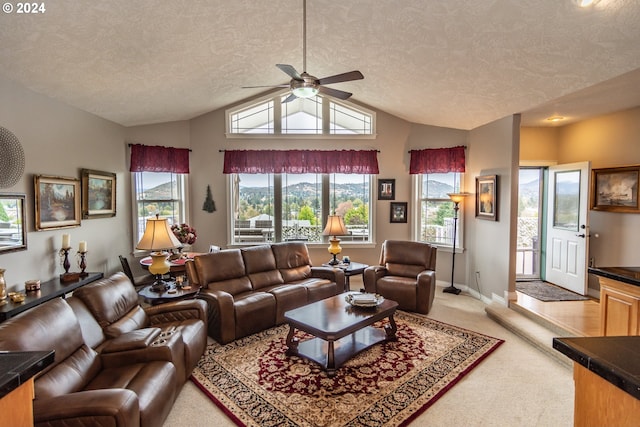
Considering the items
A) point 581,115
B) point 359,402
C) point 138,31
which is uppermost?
point 138,31

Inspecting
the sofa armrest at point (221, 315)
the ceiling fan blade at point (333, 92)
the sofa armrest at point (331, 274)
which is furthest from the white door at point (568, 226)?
the sofa armrest at point (221, 315)

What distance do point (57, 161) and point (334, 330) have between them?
3727 mm

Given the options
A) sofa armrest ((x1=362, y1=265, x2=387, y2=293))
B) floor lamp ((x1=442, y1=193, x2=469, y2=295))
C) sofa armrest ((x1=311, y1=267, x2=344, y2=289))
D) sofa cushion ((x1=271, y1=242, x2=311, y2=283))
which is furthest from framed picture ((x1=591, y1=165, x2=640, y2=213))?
sofa cushion ((x1=271, y1=242, x2=311, y2=283))

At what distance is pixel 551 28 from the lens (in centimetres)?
275

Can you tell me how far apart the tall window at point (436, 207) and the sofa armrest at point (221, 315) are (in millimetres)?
3770

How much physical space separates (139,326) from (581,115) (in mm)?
5976

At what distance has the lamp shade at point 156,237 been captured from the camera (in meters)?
3.24

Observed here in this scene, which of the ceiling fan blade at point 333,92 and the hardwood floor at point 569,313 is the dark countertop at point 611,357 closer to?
the hardwood floor at point 569,313

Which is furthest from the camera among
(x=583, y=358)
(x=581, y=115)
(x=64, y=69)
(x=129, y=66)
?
(x=581, y=115)

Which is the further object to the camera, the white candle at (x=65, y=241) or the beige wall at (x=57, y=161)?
the white candle at (x=65, y=241)

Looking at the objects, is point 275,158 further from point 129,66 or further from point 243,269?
point 129,66

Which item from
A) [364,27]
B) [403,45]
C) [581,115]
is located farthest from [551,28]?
[581,115]

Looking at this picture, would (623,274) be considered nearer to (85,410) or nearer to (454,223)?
(454,223)

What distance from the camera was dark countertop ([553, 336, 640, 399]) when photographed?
109 centimetres
